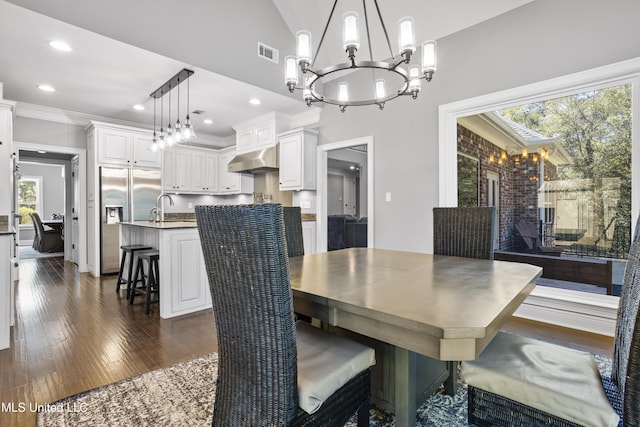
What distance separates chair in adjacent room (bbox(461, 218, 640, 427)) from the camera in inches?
36.5

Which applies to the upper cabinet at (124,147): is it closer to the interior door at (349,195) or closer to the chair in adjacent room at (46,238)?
the chair in adjacent room at (46,238)

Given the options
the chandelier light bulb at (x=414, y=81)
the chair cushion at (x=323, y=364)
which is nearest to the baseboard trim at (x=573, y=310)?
the chandelier light bulb at (x=414, y=81)

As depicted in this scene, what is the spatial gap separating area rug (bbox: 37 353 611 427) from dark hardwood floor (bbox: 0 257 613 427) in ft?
0.42

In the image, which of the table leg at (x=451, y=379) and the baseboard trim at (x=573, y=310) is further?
the baseboard trim at (x=573, y=310)

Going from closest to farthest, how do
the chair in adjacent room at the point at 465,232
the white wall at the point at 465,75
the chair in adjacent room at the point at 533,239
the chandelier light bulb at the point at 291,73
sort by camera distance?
the chandelier light bulb at the point at 291,73, the chair in adjacent room at the point at 465,232, the white wall at the point at 465,75, the chair in adjacent room at the point at 533,239

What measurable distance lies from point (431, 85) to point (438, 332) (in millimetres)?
3481

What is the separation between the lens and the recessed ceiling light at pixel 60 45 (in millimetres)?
2979

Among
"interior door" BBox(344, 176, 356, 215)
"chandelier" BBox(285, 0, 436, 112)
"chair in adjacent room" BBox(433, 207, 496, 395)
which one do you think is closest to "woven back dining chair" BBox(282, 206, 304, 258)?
Answer: "chandelier" BBox(285, 0, 436, 112)

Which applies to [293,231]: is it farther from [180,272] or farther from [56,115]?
[56,115]

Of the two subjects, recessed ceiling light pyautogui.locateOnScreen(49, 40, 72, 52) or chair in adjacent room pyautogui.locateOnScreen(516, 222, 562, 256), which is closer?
recessed ceiling light pyautogui.locateOnScreen(49, 40, 72, 52)

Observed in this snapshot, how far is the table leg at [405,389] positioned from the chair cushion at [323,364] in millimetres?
130

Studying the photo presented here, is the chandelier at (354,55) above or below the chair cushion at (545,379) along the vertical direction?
above

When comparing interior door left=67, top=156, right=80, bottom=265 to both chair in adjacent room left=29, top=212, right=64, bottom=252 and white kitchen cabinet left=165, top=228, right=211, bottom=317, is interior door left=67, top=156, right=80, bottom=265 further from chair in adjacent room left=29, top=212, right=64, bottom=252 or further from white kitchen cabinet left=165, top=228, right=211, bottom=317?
white kitchen cabinet left=165, top=228, right=211, bottom=317

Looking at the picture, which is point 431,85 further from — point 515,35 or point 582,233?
point 582,233
